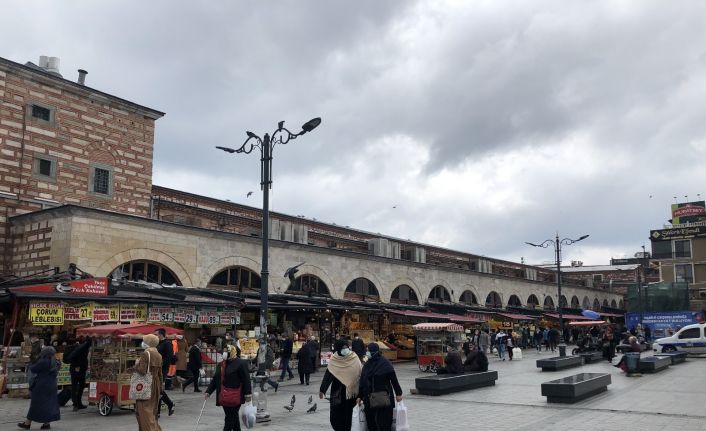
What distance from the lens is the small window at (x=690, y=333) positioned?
87.8 ft

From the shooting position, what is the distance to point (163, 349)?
13523mm

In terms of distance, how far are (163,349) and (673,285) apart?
151 feet

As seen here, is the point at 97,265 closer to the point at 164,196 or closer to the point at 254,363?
the point at 254,363

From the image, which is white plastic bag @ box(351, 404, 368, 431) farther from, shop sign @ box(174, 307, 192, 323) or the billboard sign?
the billboard sign

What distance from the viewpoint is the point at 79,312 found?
15328 millimetres

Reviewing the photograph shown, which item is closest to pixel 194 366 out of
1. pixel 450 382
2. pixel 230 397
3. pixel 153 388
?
pixel 450 382

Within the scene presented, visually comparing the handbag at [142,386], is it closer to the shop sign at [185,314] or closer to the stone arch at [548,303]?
the shop sign at [185,314]

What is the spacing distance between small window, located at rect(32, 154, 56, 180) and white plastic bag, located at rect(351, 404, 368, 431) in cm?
1793

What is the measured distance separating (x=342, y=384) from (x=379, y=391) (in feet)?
2.07

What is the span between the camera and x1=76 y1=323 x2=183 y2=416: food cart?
39.0ft

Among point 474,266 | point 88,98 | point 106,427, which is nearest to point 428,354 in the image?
point 106,427

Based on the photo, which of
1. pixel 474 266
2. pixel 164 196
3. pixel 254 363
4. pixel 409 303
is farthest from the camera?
pixel 474 266

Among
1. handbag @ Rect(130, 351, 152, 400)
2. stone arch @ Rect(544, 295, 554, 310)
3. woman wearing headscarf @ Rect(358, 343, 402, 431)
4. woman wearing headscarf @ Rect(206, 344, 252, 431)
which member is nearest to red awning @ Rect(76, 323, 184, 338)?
handbag @ Rect(130, 351, 152, 400)

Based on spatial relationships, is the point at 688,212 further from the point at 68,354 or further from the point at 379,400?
the point at 379,400
